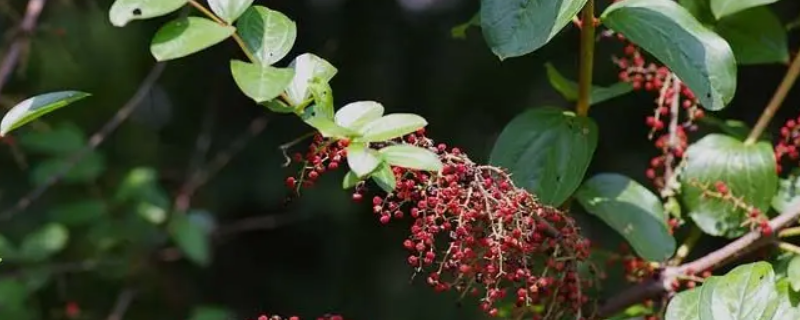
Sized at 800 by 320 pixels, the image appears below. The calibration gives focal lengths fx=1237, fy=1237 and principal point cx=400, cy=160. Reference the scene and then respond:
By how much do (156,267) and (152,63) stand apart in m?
0.44

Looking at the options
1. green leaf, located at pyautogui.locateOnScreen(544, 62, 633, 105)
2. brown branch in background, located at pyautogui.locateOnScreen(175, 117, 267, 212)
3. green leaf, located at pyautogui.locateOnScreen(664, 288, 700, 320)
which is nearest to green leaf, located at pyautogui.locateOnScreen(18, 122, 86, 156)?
brown branch in background, located at pyautogui.locateOnScreen(175, 117, 267, 212)

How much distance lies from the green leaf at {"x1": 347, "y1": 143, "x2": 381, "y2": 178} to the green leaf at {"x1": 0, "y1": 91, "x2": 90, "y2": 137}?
18 centimetres

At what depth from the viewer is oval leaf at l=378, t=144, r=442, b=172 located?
760mm

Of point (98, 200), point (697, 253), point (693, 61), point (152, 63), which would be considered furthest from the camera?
point (152, 63)

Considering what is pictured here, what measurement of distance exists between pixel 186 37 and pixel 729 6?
0.51 metres

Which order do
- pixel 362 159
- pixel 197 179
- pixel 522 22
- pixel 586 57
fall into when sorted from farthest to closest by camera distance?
pixel 197 179
pixel 586 57
pixel 522 22
pixel 362 159

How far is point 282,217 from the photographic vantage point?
279 centimetres

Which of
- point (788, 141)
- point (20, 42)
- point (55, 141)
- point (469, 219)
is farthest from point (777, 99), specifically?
point (55, 141)

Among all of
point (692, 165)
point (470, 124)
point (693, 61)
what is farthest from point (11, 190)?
A: point (693, 61)

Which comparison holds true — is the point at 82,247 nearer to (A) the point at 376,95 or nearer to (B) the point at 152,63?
(B) the point at 152,63

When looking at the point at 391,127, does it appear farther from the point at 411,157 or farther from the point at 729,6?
the point at 729,6

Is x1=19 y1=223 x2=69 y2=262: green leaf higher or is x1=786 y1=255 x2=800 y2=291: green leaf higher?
x1=786 y1=255 x2=800 y2=291: green leaf

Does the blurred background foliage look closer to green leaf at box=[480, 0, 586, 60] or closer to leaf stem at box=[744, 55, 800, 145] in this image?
leaf stem at box=[744, 55, 800, 145]

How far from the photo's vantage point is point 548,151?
1009 mm
